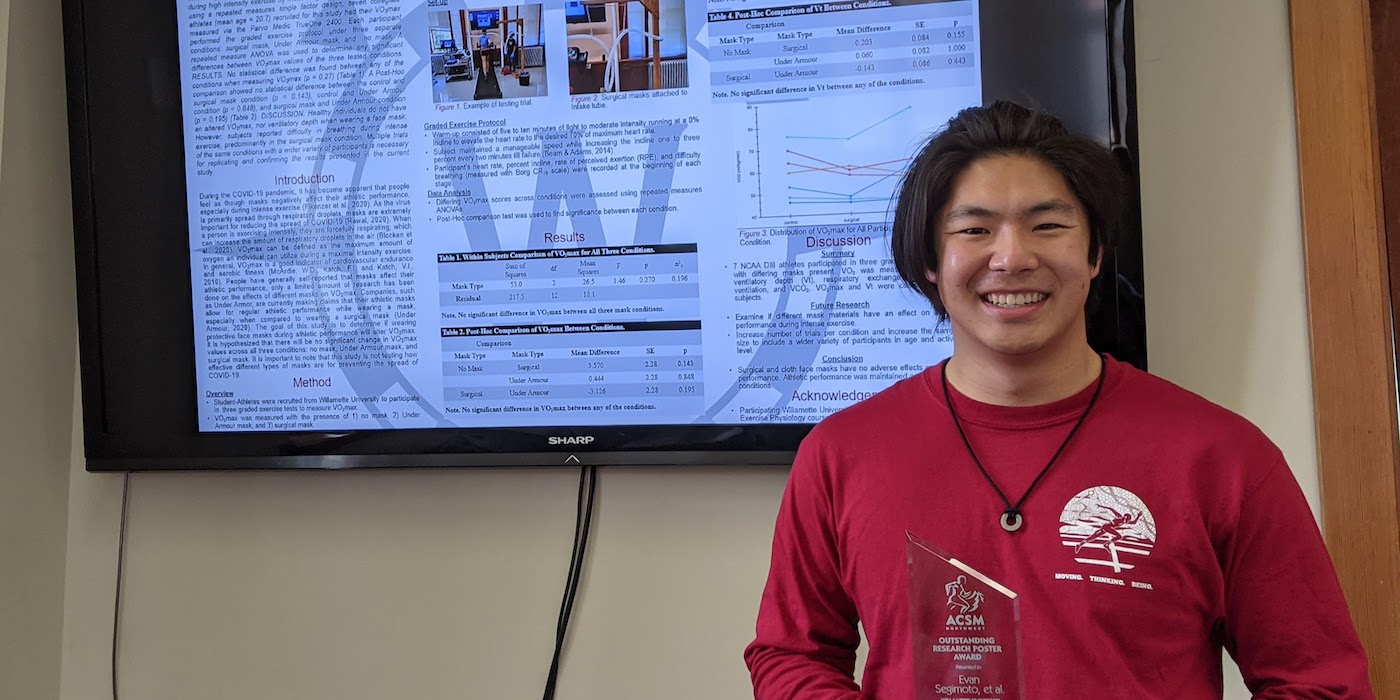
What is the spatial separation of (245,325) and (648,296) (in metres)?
0.73

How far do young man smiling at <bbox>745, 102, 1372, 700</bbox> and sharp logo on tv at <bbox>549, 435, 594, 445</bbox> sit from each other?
49 cm

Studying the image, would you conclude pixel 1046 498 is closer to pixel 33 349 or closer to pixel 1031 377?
pixel 1031 377

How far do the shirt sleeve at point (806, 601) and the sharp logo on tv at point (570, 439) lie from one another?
19.0 inches

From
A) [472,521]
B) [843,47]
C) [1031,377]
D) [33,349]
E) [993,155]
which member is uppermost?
[843,47]

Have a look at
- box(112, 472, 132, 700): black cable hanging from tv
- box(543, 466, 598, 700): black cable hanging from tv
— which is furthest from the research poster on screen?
box(112, 472, 132, 700): black cable hanging from tv

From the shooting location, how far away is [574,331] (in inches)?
62.8

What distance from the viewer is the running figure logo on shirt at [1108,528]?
40.0 inches

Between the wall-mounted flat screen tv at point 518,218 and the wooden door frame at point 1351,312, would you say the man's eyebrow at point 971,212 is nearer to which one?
the wall-mounted flat screen tv at point 518,218

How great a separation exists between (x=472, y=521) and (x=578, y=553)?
0.20 meters

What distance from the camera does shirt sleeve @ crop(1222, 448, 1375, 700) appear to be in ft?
3.23

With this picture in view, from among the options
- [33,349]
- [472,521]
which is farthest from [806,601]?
→ [33,349]

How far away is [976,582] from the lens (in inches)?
40.2

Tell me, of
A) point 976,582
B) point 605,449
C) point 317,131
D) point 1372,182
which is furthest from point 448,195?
point 1372,182

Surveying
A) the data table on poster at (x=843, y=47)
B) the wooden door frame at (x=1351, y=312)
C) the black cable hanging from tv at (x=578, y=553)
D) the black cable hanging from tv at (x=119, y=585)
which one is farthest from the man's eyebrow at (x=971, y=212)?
the black cable hanging from tv at (x=119, y=585)
